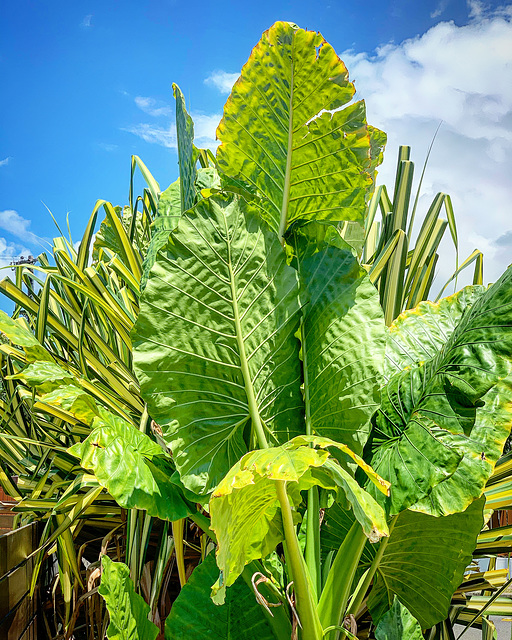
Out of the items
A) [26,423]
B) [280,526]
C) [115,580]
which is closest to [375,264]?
[280,526]

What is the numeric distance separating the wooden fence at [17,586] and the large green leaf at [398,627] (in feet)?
1.71

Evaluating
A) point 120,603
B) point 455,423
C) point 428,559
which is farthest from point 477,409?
point 120,603

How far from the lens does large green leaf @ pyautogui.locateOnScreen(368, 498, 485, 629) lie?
61 centimetres

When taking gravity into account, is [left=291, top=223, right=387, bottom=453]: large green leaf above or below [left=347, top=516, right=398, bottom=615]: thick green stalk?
above

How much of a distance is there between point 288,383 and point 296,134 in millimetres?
300

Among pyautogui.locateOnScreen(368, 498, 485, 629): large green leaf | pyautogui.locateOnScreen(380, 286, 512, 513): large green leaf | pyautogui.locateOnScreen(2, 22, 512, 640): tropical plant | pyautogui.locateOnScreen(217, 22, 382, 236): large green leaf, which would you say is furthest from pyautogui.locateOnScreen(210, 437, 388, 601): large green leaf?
pyautogui.locateOnScreen(217, 22, 382, 236): large green leaf

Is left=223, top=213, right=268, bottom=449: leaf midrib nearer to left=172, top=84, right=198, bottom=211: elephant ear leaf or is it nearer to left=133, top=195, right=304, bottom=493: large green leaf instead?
left=133, top=195, right=304, bottom=493: large green leaf

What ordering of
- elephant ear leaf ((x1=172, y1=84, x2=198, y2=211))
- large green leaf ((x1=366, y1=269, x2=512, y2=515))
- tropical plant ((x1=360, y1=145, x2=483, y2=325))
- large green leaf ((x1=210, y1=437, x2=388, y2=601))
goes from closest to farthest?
large green leaf ((x1=210, y1=437, x2=388, y2=601)) < large green leaf ((x1=366, y1=269, x2=512, y2=515)) < elephant ear leaf ((x1=172, y1=84, x2=198, y2=211)) < tropical plant ((x1=360, y1=145, x2=483, y2=325))

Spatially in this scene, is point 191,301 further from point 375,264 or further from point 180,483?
point 375,264

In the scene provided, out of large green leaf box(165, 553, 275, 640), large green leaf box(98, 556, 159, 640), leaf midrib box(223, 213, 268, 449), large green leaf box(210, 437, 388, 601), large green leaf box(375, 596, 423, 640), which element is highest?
leaf midrib box(223, 213, 268, 449)

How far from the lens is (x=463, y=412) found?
0.47 meters

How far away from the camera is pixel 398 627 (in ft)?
1.78

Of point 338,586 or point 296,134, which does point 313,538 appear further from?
point 296,134

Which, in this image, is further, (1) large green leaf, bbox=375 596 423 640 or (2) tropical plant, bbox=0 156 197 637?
(2) tropical plant, bbox=0 156 197 637
